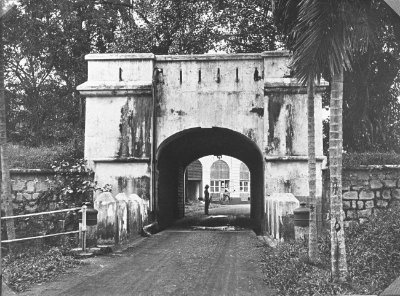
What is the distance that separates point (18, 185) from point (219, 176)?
3497 cm

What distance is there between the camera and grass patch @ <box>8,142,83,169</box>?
45.7ft

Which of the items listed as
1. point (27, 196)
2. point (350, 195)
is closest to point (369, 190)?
point (350, 195)

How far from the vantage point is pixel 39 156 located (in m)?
14.2

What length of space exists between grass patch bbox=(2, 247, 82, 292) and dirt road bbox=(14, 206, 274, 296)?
266 mm

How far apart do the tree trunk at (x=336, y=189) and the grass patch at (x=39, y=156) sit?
9466 millimetres

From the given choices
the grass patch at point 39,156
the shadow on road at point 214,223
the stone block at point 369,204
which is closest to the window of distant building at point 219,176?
the shadow on road at point 214,223

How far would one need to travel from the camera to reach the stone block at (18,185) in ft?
44.3

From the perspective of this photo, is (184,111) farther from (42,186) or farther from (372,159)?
(372,159)

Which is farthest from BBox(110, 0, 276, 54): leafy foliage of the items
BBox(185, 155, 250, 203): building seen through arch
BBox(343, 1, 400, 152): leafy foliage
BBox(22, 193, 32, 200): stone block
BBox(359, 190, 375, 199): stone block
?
BBox(185, 155, 250, 203): building seen through arch

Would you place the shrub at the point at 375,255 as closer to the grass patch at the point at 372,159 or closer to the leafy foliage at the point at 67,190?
the grass patch at the point at 372,159

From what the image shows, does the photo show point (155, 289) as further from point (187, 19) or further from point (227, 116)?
point (187, 19)

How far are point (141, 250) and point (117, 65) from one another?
6.32 m

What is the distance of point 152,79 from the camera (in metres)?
14.0

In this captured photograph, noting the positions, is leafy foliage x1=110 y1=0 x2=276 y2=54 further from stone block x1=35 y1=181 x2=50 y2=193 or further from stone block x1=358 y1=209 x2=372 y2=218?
stone block x1=358 y1=209 x2=372 y2=218
